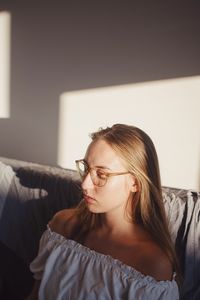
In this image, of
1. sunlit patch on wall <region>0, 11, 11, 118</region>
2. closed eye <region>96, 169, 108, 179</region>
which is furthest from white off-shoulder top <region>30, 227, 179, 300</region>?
sunlit patch on wall <region>0, 11, 11, 118</region>

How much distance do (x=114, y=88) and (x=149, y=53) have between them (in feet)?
0.74

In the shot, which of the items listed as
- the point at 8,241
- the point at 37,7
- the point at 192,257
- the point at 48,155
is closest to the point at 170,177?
the point at 192,257

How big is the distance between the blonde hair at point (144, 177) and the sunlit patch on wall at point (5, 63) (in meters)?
1.10

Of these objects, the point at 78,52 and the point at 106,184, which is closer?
the point at 106,184

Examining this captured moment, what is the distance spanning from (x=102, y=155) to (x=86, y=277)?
0.34 m

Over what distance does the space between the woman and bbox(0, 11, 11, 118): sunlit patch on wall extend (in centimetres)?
109

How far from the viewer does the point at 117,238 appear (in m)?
0.97

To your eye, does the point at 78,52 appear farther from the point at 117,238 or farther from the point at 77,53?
the point at 117,238

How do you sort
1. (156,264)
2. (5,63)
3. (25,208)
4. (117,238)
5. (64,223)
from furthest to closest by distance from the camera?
(5,63)
(25,208)
(64,223)
(117,238)
(156,264)

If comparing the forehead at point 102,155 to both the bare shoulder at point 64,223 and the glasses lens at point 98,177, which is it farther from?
the bare shoulder at point 64,223

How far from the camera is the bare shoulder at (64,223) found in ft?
3.53

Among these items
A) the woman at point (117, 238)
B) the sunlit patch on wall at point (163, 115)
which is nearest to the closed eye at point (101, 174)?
the woman at point (117, 238)

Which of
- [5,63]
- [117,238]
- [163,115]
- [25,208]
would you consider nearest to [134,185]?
[117,238]

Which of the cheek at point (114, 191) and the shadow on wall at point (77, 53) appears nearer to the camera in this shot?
the cheek at point (114, 191)
